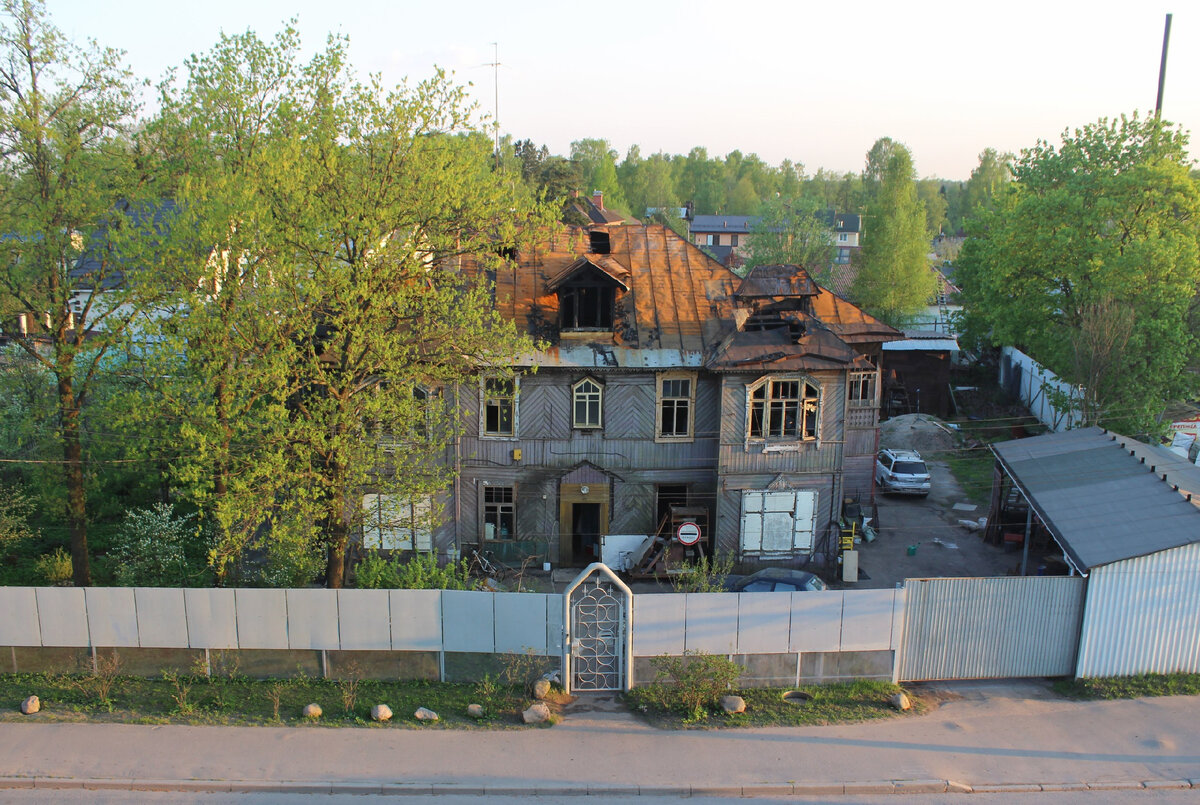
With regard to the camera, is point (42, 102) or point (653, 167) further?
point (653, 167)

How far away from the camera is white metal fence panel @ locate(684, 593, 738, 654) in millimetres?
14641

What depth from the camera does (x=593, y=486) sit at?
21250 mm

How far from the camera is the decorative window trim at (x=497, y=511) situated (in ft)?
70.2

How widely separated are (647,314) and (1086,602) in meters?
11.7

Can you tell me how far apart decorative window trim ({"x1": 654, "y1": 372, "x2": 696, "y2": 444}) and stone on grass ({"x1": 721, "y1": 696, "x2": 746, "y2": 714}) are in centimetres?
808

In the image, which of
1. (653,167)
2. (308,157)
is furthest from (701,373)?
(653,167)

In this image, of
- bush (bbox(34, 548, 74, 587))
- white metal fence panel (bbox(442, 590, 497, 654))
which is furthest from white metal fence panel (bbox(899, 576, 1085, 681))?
bush (bbox(34, 548, 74, 587))

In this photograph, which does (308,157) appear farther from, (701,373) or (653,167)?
(653,167)

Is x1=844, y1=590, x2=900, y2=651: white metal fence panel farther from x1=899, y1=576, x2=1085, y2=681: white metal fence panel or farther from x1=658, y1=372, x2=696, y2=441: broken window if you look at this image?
x1=658, y1=372, x2=696, y2=441: broken window

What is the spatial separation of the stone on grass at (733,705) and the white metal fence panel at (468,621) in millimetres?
4221

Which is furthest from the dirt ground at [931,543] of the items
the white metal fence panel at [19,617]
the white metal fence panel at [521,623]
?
the white metal fence panel at [19,617]

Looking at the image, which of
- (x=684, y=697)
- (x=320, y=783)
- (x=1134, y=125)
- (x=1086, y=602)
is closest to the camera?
(x=320, y=783)

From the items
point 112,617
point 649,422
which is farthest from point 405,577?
point 649,422

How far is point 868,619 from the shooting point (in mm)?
14922
